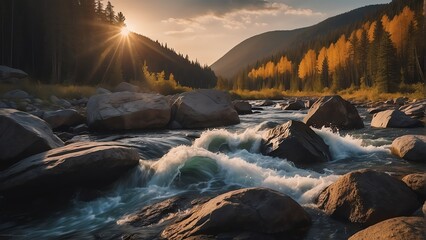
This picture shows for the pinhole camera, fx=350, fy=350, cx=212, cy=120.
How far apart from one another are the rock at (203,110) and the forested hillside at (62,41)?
24532mm

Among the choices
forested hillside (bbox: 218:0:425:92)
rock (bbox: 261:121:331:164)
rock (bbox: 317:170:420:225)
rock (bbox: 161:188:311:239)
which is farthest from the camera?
forested hillside (bbox: 218:0:425:92)

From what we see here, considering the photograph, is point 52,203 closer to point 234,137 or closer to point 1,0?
point 234,137

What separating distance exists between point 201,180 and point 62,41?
39.0 metres

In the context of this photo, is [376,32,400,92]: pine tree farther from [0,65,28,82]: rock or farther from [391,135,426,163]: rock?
[0,65,28,82]: rock

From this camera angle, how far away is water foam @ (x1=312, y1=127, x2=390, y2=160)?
11.7 m

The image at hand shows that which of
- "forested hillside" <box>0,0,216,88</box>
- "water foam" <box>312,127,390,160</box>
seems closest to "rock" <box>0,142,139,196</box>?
"water foam" <box>312,127,390,160</box>

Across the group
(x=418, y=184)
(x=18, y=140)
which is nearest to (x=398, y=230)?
(x=418, y=184)

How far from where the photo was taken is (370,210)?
577 centimetres

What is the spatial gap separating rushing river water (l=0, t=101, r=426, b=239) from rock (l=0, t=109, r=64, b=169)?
211 cm

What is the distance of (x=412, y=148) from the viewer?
1034cm

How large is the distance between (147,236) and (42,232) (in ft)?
7.19

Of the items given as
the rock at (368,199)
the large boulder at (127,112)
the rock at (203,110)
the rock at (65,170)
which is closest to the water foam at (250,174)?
the rock at (368,199)

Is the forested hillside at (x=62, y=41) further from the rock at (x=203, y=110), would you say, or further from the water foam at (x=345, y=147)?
the water foam at (x=345, y=147)

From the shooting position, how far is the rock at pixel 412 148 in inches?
399
